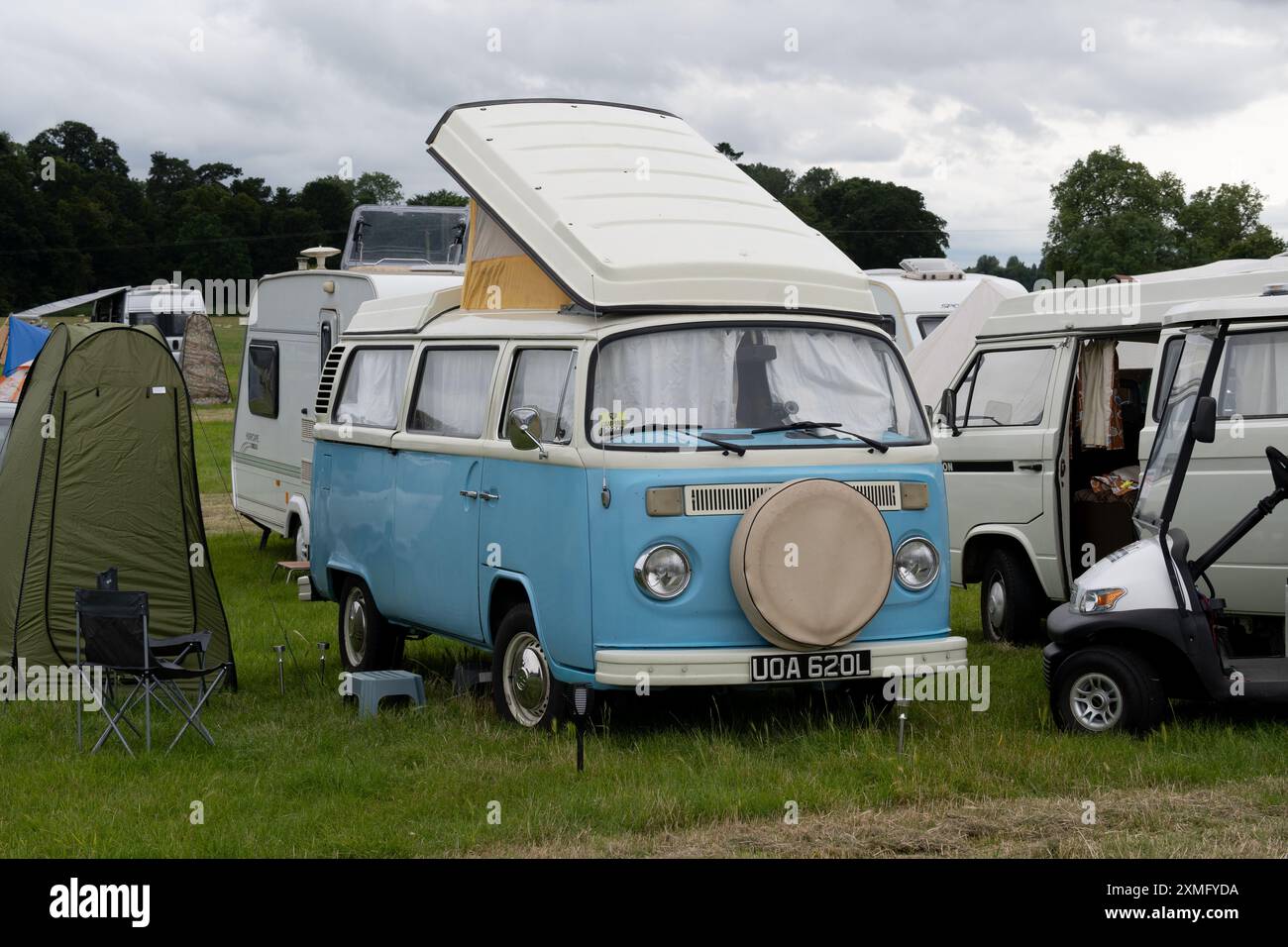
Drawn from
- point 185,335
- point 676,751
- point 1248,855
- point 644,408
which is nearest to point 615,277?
point 644,408

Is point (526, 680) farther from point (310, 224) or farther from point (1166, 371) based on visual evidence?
point (310, 224)

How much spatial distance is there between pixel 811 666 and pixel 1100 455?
4908 mm

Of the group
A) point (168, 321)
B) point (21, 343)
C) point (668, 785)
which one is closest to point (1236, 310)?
point (668, 785)

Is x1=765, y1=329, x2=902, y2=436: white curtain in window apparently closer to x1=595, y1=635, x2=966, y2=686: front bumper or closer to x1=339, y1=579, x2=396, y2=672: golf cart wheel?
x1=595, y1=635, x2=966, y2=686: front bumper

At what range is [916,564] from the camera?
8.59m

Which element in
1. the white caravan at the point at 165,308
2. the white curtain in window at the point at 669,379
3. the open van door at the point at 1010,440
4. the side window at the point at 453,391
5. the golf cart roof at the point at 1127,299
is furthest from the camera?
the white caravan at the point at 165,308

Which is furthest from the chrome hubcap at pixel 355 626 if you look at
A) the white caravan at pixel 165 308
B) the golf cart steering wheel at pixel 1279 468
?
the white caravan at pixel 165 308

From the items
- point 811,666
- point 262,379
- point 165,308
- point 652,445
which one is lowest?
point 811,666

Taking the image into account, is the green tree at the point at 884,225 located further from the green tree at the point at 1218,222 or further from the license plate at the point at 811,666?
the license plate at the point at 811,666

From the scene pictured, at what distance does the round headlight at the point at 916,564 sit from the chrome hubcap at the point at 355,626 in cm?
426

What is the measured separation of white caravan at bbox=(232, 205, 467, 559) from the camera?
631 inches

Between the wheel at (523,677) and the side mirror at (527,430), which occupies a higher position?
the side mirror at (527,430)

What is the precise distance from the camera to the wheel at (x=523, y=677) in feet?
29.1

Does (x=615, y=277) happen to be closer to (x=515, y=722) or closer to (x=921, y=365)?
(x=515, y=722)
